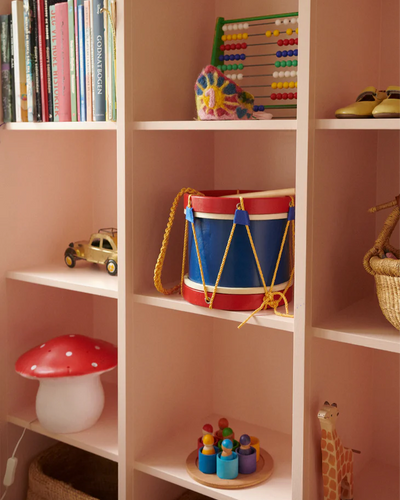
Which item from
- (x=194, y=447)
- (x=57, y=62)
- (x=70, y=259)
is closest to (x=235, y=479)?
(x=194, y=447)

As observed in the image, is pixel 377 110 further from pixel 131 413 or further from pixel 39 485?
pixel 39 485

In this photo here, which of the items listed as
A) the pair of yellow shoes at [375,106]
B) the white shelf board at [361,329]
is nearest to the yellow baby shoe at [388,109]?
the pair of yellow shoes at [375,106]

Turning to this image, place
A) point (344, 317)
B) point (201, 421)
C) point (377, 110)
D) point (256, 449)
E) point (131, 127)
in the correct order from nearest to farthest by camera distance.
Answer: point (377, 110) < point (344, 317) < point (131, 127) < point (256, 449) < point (201, 421)

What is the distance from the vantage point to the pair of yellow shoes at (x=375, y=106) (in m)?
1.05

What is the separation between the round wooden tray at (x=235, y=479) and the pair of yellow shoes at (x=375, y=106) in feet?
2.57

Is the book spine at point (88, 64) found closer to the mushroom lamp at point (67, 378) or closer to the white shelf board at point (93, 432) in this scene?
the mushroom lamp at point (67, 378)

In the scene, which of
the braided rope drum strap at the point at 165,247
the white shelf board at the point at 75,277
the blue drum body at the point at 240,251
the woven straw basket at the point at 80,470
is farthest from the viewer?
the woven straw basket at the point at 80,470

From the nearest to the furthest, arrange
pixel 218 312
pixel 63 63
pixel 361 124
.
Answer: pixel 361 124 < pixel 218 312 < pixel 63 63

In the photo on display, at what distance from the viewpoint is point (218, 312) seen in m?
1.26

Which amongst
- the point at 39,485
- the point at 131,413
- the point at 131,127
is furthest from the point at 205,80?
the point at 39,485

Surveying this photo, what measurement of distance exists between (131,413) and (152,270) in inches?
13.0

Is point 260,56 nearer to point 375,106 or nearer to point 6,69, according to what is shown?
point 375,106

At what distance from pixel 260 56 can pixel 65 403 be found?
965 mm

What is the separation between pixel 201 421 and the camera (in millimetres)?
1659
